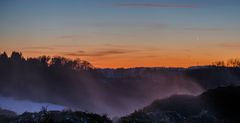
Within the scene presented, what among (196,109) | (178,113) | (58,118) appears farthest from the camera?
(196,109)

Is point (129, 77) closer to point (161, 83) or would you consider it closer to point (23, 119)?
point (161, 83)

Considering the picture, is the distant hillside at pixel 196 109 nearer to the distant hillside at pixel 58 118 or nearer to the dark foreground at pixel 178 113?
the dark foreground at pixel 178 113

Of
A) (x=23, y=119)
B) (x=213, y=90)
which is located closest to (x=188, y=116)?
(x=213, y=90)

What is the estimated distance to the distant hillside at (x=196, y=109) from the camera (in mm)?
32000

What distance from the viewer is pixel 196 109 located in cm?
3694

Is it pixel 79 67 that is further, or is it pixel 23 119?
pixel 79 67

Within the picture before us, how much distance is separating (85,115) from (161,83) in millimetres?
136739

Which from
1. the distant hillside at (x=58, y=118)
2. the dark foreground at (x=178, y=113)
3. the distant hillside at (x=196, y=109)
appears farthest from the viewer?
the distant hillside at (x=196, y=109)

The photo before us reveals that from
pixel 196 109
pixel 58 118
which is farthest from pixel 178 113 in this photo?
pixel 58 118

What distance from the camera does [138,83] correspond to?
172625 mm

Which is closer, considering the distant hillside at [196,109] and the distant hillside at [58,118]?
the distant hillside at [58,118]

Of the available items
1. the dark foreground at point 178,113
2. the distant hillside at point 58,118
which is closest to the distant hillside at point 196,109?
the dark foreground at point 178,113

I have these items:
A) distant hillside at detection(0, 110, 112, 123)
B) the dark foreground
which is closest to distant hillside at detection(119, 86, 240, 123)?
the dark foreground

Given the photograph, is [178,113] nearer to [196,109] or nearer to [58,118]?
[196,109]
